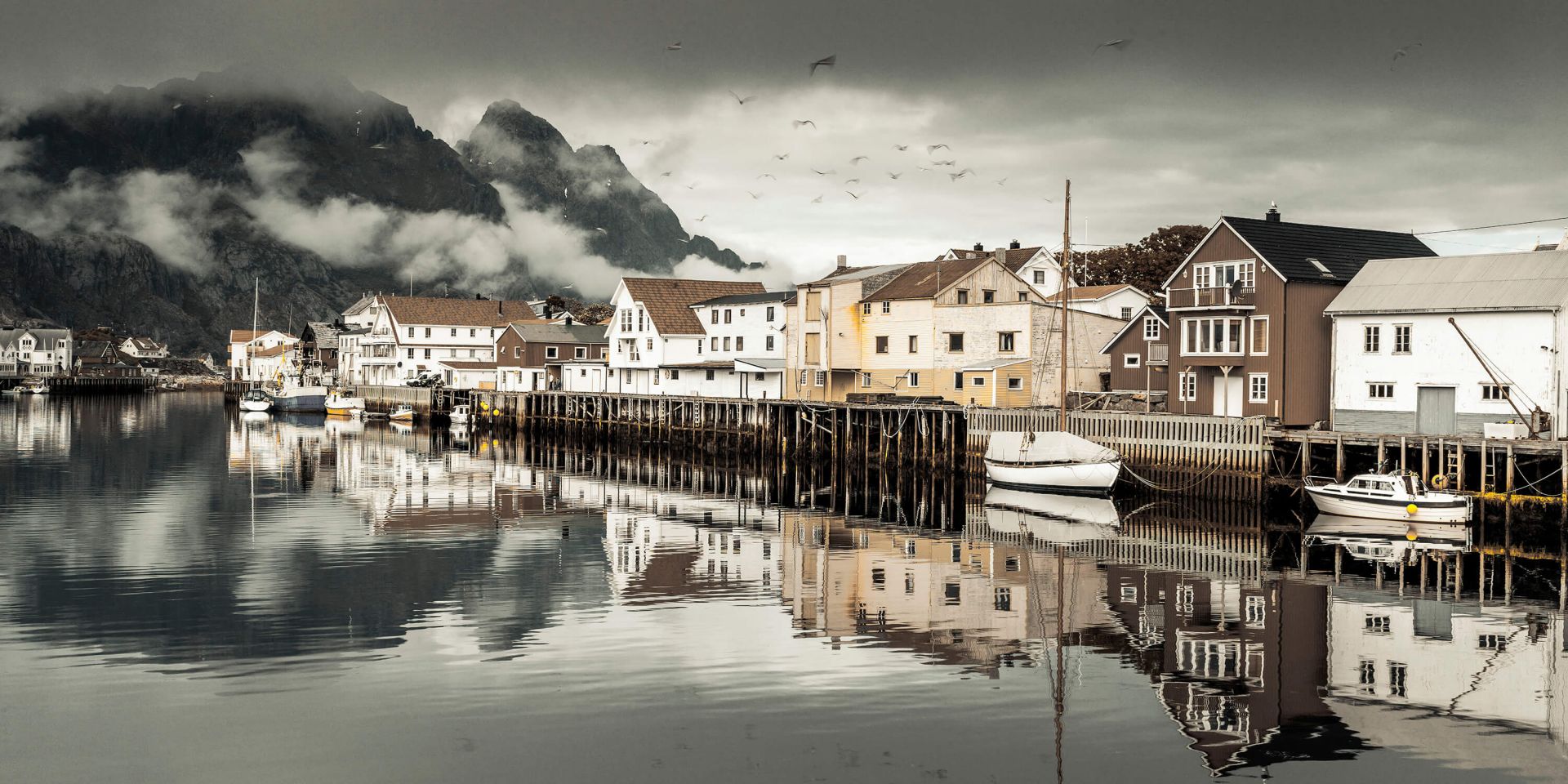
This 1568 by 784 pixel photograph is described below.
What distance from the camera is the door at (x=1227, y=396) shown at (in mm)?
52416

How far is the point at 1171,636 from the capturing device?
964 inches

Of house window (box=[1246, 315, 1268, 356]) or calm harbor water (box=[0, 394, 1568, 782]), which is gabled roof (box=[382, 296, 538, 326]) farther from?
house window (box=[1246, 315, 1268, 356])

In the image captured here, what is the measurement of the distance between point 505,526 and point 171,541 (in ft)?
31.7

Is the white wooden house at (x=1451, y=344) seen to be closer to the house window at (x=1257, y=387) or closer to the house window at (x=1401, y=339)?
the house window at (x=1401, y=339)

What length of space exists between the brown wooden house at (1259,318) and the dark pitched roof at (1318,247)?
5cm

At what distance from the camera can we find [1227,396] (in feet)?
173

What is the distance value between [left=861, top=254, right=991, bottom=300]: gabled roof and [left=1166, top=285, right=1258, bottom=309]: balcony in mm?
18867

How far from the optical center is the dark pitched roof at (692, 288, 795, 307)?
81.3 meters

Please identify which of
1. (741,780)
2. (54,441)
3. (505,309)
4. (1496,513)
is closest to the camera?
(741,780)

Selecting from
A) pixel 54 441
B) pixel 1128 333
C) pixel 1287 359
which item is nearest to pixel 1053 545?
pixel 1287 359

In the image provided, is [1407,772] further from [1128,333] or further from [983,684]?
[1128,333]

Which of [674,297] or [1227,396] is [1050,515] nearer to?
[1227,396]

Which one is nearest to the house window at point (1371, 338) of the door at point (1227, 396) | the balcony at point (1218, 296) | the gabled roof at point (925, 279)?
the balcony at point (1218, 296)

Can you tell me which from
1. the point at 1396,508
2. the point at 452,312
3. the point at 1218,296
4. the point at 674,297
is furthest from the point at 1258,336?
the point at 452,312
